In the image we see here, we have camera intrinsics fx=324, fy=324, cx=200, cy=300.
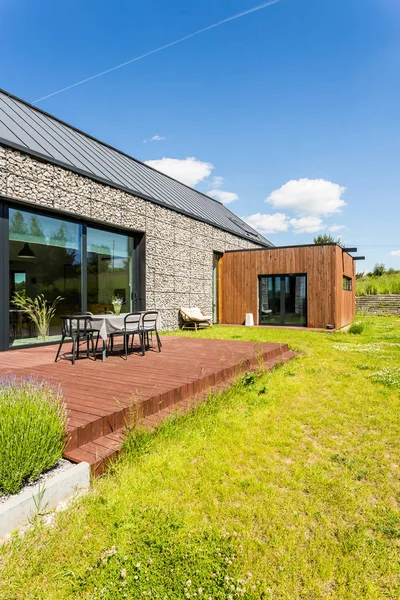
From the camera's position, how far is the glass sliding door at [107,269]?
25.7ft

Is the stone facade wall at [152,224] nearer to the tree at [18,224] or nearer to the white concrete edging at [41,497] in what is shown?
the tree at [18,224]

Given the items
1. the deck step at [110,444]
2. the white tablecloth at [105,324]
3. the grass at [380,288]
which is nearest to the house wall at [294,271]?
the grass at [380,288]

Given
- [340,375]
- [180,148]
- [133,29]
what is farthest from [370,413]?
[180,148]

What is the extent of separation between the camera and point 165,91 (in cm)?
1101

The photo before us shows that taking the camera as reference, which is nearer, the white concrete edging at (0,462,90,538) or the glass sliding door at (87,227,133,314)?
the white concrete edging at (0,462,90,538)

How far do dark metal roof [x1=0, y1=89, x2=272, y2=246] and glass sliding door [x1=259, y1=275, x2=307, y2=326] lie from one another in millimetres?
3656

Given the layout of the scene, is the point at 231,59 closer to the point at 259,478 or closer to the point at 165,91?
the point at 165,91

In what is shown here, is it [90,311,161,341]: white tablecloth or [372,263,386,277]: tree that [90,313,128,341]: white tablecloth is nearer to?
[90,311,161,341]: white tablecloth

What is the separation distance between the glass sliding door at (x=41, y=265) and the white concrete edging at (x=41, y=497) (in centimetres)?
498

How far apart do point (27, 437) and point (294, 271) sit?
1144 cm

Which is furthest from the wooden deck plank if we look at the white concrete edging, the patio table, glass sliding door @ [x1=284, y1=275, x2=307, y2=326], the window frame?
glass sliding door @ [x1=284, y1=275, x2=307, y2=326]

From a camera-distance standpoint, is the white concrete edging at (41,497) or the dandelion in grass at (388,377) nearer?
the white concrete edging at (41,497)

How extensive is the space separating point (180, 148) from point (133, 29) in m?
6.32

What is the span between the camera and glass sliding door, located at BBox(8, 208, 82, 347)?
6.22 m
